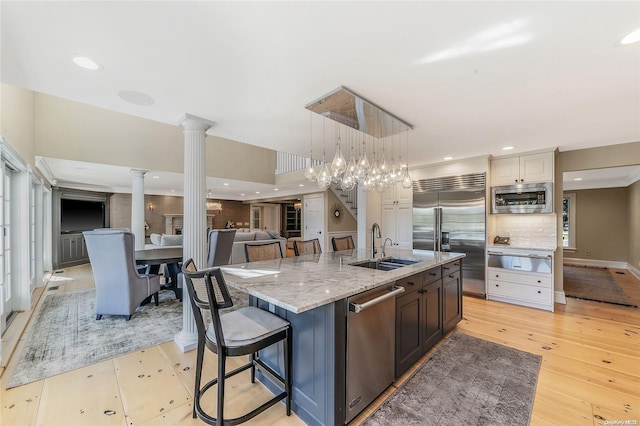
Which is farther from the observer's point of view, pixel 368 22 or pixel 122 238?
pixel 122 238

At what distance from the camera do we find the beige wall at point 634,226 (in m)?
6.02

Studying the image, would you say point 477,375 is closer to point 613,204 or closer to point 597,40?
point 597,40

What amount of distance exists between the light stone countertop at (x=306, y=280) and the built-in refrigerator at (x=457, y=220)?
7.05ft

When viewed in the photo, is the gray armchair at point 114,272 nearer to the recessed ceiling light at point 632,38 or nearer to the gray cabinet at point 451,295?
the gray cabinet at point 451,295

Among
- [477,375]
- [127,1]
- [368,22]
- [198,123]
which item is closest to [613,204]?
[477,375]

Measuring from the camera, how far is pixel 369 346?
184 centimetres

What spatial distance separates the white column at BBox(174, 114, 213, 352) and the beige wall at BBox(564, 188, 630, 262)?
996 cm

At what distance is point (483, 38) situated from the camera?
157cm

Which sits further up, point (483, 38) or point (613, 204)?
point (483, 38)

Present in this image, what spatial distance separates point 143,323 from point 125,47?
3215mm

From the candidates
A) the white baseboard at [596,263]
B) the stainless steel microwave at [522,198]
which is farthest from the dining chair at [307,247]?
the white baseboard at [596,263]

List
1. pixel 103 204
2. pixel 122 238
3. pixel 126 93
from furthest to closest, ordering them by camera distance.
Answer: pixel 103 204
pixel 122 238
pixel 126 93

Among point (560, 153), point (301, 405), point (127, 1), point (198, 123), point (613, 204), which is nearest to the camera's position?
point (127, 1)

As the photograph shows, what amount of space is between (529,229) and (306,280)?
14.3 feet
